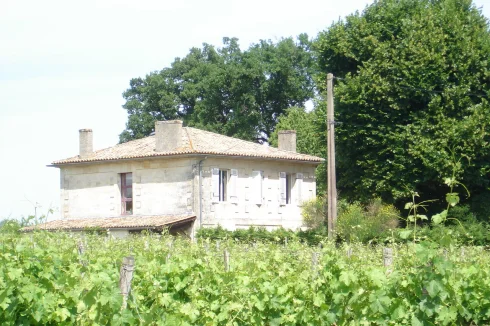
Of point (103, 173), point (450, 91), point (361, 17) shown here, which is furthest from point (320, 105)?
point (103, 173)

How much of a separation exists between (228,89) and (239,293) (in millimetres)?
43448

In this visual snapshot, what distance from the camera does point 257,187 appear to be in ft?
115

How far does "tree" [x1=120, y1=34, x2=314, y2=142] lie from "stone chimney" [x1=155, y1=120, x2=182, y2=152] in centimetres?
1710

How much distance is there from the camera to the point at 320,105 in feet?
116

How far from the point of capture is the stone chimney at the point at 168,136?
33.8 meters

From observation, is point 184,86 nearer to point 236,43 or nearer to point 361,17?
point 236,43

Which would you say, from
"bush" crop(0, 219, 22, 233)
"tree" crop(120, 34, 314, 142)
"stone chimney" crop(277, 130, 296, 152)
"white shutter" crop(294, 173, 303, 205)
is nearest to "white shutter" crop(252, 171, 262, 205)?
"white shutter" crop(294, 173, 303, 205)

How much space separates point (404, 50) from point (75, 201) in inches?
589

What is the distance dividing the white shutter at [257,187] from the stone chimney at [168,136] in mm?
3462

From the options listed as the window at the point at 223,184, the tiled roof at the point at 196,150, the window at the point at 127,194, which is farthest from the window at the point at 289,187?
the window at the point at 127,194

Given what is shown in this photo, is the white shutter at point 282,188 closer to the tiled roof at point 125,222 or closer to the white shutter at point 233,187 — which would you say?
the white shutter at point 233,187

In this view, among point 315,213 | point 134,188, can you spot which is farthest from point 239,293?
point 134,188

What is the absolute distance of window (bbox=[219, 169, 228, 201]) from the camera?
33.7m

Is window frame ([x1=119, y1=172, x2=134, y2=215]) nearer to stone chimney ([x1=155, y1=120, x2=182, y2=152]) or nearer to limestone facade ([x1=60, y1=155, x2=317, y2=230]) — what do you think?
limestone facade ([x1=60, y1=155, x2=317, y2=230])
